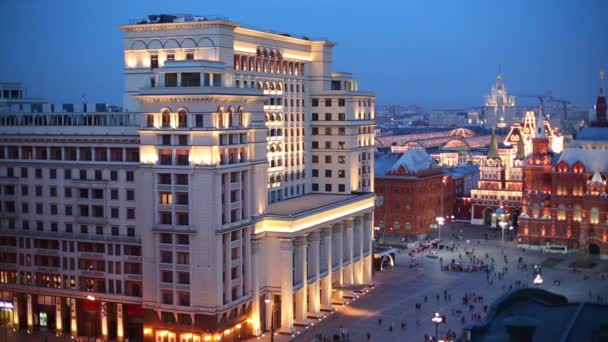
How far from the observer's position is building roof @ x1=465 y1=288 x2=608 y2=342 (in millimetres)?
39094

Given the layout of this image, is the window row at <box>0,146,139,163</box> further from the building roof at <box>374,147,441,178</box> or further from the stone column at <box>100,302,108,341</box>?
the building roof at <box>374,147,441,178</box>

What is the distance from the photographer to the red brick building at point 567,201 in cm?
14650

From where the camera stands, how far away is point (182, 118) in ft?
267

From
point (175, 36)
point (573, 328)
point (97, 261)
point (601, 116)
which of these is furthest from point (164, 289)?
point (601, 116)

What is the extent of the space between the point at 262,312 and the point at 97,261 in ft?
56.1

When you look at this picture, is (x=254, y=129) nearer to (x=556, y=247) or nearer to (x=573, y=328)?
(x=573, y=328)

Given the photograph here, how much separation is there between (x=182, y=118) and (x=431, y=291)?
46475 mm

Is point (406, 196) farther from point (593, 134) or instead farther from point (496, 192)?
point (593, 134)

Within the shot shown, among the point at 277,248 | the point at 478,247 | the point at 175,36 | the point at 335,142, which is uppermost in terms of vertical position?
the point at 175,36

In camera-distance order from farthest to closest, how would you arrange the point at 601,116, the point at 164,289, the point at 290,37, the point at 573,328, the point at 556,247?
the point at 601,116 < the point at 556,247 < the point at 290,37 < the point at 164,289 < the point at 573,328

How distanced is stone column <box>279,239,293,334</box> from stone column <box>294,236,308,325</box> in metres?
2.71

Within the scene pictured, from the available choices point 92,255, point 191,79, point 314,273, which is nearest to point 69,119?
point 92,255

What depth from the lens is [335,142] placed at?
113m

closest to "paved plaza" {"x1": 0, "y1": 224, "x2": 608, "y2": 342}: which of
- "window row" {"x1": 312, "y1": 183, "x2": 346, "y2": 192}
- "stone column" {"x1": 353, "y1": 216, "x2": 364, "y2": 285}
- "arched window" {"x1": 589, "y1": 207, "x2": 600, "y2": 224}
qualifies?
"stone column" {"x1": 353, "y1": 216, "x2": 364, "y2": 285}
